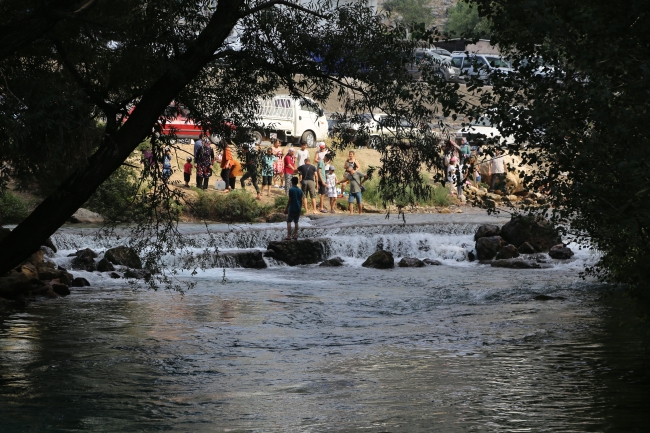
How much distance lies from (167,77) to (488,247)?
55.8 feet

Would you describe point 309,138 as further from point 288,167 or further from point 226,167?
point 226,167

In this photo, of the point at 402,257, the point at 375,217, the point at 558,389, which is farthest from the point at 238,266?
the point at 558,389

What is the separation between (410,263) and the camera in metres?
25.0

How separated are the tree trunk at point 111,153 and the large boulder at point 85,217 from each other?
18187 millimetres

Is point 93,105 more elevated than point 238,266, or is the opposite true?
point 93,105

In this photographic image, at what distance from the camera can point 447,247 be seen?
88.9 feet

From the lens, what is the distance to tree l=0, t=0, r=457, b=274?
9906 mm

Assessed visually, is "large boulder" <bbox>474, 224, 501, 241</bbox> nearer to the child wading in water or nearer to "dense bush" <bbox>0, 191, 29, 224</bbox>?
the child wading in water

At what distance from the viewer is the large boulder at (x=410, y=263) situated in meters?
25.0

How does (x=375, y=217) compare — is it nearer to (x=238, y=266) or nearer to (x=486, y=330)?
(x=238, y=266)

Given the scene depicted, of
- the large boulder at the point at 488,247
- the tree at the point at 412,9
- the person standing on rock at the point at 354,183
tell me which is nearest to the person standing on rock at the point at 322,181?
the person standing on rock at the point at 354,183

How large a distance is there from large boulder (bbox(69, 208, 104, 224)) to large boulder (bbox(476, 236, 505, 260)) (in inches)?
450

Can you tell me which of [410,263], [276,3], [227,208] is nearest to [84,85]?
[276,3]

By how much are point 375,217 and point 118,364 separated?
20437 millimetres
